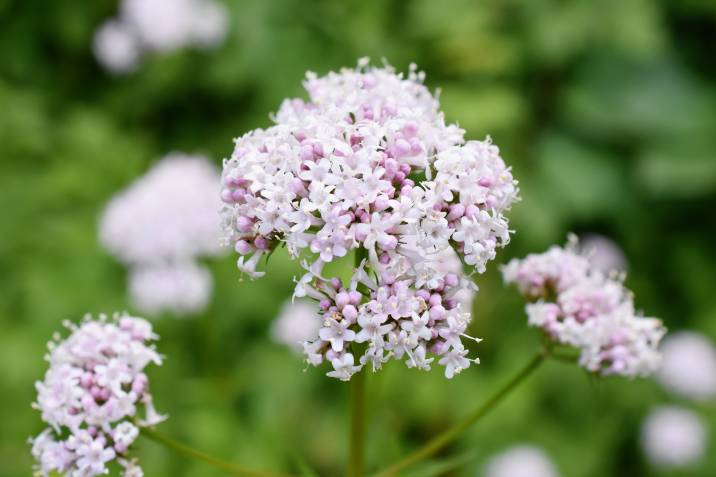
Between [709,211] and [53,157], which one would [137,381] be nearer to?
[53,157]

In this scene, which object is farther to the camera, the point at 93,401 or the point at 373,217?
the point at 93,401

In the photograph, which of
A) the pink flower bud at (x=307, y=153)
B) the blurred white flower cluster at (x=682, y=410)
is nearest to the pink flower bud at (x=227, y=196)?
the pink flower bud at (x=307, y=153)

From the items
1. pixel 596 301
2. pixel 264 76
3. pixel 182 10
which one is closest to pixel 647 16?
pixel 264 76

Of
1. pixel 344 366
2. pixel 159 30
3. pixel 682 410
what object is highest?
pixel 159 30

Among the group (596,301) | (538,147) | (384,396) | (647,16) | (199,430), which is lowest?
(596,301)

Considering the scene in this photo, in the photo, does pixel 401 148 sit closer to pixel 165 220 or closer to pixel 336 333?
pixel 336 333

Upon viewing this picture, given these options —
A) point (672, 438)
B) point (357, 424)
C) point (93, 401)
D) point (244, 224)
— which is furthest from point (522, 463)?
point (244, 224)

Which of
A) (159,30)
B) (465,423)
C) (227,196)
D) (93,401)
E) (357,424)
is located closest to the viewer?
(227,196)
